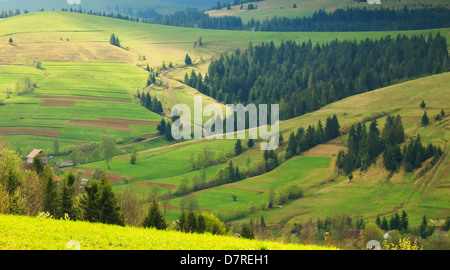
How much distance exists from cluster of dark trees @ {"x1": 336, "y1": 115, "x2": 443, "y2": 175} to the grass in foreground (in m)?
140

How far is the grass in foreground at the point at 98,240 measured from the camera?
81.8ft

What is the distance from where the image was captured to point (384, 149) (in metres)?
173

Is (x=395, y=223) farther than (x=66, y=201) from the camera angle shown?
Yes

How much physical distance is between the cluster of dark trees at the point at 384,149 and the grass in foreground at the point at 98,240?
140163 mm

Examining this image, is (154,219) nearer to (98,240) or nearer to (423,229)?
(98,240)

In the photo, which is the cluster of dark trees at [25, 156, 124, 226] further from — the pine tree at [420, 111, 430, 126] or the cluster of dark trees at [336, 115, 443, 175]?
the pine tree at [420, 111, 430, 126]

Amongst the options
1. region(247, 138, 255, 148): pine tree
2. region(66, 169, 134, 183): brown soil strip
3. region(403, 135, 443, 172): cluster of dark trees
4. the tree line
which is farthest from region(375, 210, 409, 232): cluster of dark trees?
region(66, 169, 134, 183): brown soil strip

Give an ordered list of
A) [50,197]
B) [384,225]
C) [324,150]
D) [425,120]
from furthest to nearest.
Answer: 1. [324,150]
2. [425,120]
3. [384,225]
4. [50,197]

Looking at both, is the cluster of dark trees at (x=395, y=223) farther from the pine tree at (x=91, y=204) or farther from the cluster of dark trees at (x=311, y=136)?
the pine tree at (x=91, y=204)

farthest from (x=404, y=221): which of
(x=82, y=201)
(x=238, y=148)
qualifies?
(x=82, y=201)

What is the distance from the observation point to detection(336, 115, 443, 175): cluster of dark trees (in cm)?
16150

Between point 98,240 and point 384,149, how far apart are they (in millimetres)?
156738
